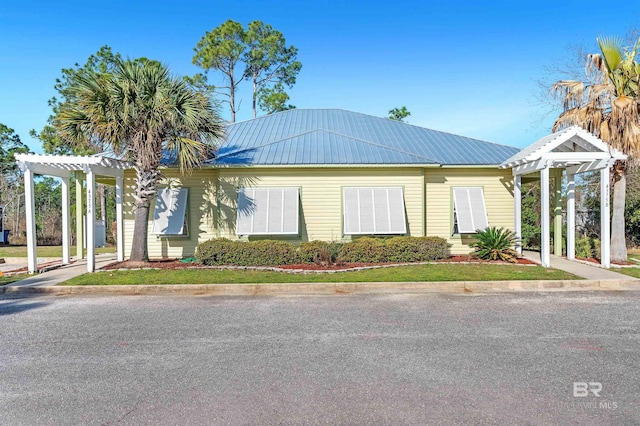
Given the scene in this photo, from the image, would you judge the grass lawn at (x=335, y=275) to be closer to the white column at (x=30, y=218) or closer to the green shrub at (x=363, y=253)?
the green shrub at (x=363, y=253)

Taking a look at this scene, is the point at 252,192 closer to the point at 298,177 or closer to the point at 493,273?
the point at 298,177

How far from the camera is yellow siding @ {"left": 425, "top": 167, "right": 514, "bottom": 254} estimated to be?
14.9m

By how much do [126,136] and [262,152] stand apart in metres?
4.55

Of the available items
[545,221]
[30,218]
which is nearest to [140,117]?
[30,218]

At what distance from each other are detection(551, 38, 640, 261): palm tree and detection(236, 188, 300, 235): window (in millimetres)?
9487

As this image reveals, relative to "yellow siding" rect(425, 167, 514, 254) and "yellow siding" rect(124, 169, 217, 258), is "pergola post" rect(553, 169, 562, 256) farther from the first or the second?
"yellow siding" rect(124, 169, 217, 258)

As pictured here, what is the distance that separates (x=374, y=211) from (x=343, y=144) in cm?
320

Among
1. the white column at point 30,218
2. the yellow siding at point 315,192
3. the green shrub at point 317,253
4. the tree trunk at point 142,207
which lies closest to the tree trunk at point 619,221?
the yellow siding at point 315,192

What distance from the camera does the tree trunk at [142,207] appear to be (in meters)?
12.6

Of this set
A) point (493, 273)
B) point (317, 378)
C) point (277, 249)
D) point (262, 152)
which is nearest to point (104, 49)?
point (262, 152)

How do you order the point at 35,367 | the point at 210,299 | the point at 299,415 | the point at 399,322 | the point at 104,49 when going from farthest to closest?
1. the point at 104,49
2. the point at 210,299
3. the point at 399,322
4. the point at 35,367
5. the point at 299,415

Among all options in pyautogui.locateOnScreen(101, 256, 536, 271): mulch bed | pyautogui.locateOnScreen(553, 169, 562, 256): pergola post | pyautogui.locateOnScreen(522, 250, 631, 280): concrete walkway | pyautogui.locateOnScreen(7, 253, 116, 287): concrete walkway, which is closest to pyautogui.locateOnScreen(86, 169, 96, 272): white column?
pyautogui.locateOnScreen(7, 253, 116, 287): concrete walkway

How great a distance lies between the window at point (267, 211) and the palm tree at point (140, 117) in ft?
7.31

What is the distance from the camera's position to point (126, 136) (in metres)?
12.3
